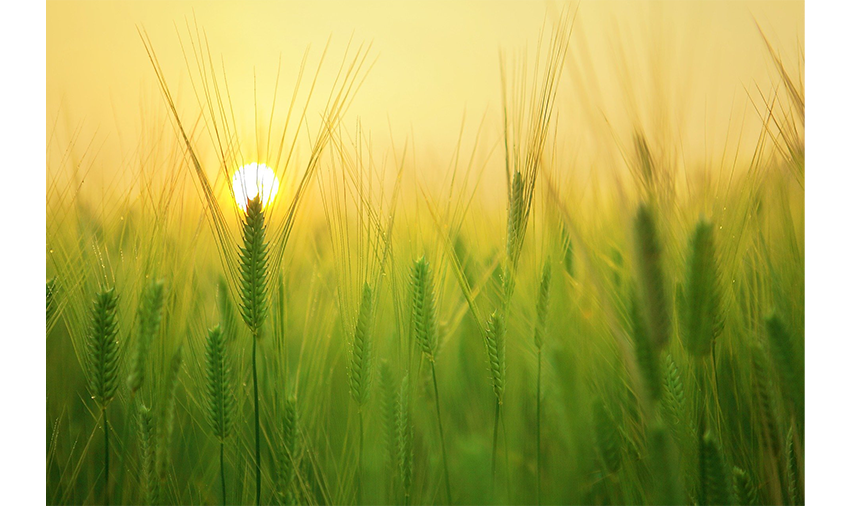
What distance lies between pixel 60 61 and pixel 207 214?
46 centimetres

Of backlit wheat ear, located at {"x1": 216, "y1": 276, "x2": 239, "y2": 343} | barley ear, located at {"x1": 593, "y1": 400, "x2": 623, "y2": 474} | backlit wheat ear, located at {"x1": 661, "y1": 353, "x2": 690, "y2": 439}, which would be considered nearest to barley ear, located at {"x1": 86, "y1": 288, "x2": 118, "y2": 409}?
backlit wheat ear, located at {"x1": 216, "y1": 276, "x2": 239, "y2": 343}

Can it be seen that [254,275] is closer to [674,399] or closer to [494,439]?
[494,439]

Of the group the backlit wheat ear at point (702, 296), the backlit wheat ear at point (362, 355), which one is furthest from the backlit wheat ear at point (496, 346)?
the backlit wheat ear at point (702, 296)

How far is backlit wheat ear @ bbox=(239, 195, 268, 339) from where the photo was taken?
3.48 feet

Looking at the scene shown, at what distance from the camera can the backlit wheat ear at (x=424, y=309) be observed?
41.9 inches

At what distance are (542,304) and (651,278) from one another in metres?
0.21

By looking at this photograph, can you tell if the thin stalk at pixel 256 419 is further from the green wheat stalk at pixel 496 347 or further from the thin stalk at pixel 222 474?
the green wheat stalk at pixel 496 347

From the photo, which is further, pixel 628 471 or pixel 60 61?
pixel 60 61

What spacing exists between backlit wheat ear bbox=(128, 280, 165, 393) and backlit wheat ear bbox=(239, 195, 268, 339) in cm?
18

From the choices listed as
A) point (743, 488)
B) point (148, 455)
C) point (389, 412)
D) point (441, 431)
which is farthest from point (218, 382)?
point (743, 488)
